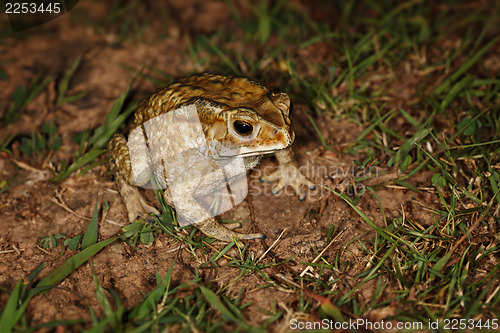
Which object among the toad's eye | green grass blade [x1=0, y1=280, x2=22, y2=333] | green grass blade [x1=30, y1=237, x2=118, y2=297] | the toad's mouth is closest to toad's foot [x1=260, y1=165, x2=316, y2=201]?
the toad's mouth

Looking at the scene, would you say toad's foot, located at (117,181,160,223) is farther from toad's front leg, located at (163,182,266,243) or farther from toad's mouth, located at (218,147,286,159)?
toad's mouth, located at (218,147,286,159)

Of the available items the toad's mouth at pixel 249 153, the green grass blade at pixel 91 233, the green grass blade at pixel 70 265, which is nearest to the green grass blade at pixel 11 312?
the green grass blade at pixel 70 265

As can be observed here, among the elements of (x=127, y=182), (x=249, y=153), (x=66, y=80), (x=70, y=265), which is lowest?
(x=70, y=265)

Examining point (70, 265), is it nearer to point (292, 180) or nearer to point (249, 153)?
point (249, 153)

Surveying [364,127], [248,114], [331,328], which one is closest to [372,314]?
[331,328]

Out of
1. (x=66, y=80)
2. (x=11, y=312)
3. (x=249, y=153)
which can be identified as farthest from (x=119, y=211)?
(x=66, y=80)

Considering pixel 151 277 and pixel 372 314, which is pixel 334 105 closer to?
pixel 372 314

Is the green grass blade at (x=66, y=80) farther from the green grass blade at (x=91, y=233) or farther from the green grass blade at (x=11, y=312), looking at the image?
the green grass blade at (x=11, y=312)
